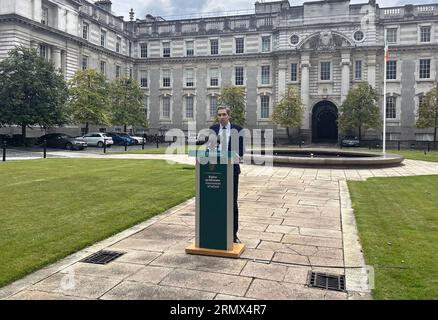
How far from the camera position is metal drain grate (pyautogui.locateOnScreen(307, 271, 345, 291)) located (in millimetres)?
5242

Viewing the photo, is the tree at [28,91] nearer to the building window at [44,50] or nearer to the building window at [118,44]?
the building window at [44,50]

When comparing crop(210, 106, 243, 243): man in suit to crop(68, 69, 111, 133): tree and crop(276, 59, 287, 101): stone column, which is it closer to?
crop(68, 69, 111, 133): tree

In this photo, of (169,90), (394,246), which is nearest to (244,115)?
(169,90)

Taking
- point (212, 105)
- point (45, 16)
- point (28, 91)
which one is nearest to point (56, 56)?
point (45, 16)

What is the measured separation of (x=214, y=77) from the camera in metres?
59.2

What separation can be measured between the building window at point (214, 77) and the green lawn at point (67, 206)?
4309cm

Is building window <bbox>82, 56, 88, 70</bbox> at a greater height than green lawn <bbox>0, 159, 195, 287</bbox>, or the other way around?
building window <bbox>82, 56, 88, 70</bbox>

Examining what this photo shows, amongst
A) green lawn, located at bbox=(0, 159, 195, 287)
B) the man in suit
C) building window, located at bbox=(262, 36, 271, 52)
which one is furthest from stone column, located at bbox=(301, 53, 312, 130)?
the man in suit

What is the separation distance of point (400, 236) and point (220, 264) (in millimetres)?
3637

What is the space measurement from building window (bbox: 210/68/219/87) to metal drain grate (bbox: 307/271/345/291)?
54.8m

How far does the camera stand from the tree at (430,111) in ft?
150
